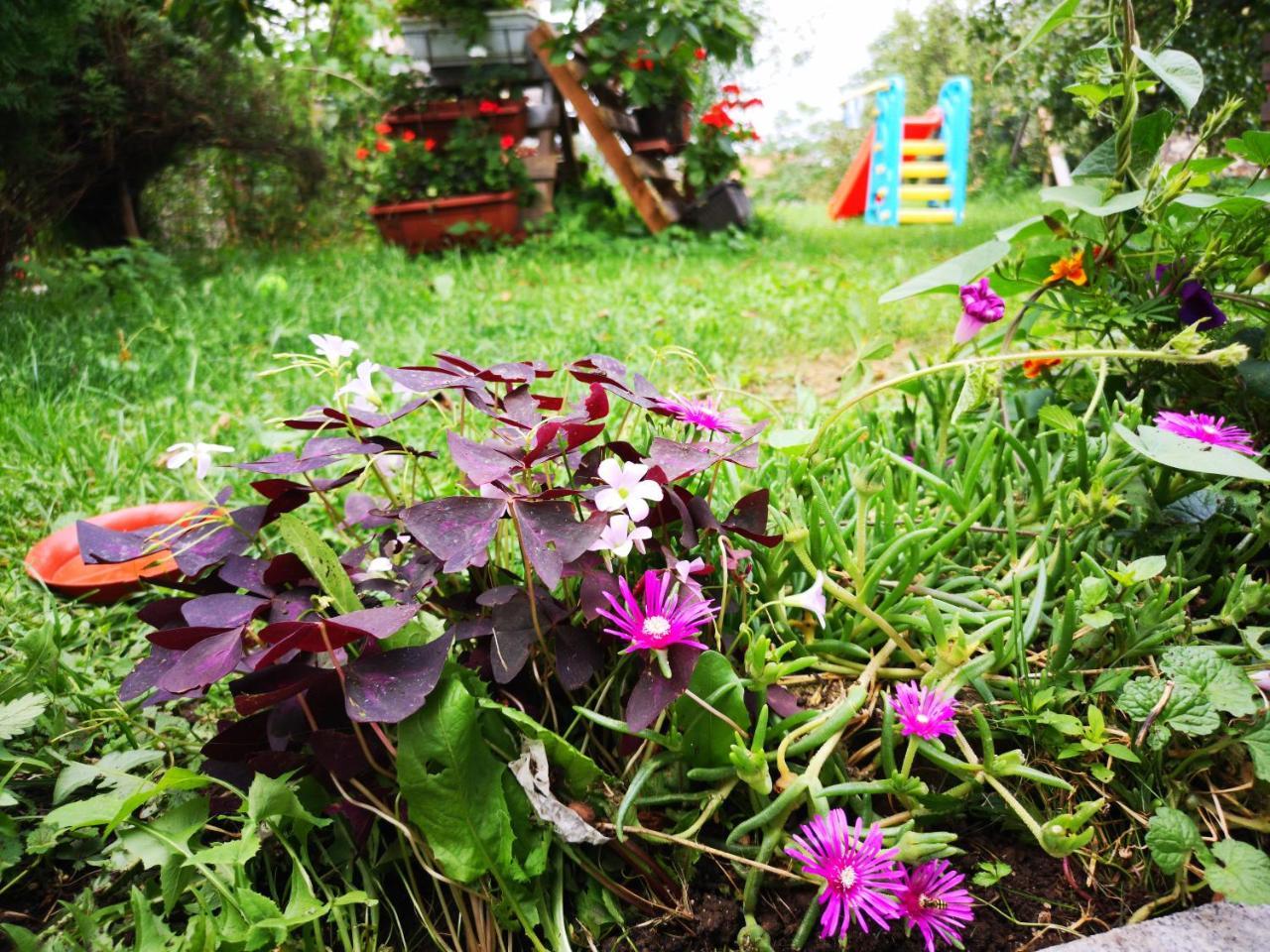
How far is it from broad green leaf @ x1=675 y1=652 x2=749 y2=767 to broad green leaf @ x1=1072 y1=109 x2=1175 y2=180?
994mm

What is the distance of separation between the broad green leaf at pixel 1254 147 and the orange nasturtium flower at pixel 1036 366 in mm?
375

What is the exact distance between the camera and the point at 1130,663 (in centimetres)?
102

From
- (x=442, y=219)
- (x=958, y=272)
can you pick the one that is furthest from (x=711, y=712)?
(x=442, y=219)

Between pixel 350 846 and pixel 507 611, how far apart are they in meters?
0.29

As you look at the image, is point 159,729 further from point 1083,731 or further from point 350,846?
point 1083,731

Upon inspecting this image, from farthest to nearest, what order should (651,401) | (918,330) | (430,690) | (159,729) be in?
1. (918,330)
2. (159,729)
3. (651,401)
4. (430,690)

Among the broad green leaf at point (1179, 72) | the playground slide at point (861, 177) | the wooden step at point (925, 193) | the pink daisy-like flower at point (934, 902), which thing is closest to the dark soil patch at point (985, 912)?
the pink daisy-like flower at point (934, 902)

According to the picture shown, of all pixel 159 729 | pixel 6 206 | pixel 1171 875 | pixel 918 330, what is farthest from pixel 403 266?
pixel 1171 875

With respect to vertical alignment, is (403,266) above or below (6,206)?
below

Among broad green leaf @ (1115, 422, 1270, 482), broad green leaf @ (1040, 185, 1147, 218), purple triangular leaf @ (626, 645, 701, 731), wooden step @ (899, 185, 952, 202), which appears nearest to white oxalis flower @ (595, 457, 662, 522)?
purple triangular leaf @ (626, 645, 701, 731)

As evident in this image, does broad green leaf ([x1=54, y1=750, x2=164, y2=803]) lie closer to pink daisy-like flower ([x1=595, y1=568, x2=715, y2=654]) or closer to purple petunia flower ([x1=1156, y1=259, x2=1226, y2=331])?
pink daisy-like flower ([x1=595, y1=568, x2=715, y2=654])

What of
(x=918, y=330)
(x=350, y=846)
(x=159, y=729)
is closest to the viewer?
(x=350, y=846)

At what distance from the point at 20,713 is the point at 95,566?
1.89 feet

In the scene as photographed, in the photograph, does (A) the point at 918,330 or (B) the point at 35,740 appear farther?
(A) the point at 918,330
